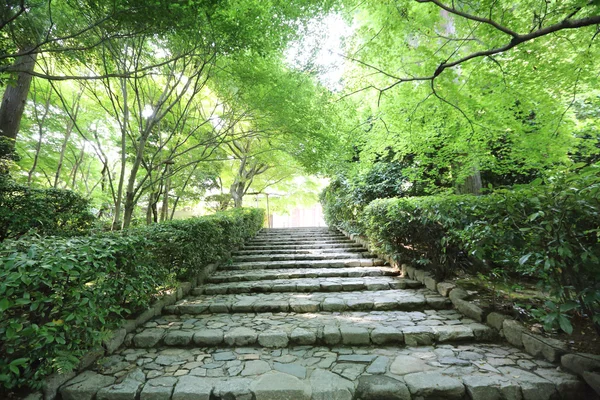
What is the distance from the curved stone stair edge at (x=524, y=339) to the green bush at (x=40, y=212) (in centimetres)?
690

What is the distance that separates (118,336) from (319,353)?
2.38 m

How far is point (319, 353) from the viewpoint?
9.03 ft

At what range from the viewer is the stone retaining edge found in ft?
6.93

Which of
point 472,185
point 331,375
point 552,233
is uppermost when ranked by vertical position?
point 472,185

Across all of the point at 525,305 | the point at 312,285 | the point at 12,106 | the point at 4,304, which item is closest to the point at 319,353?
the point at 312,285

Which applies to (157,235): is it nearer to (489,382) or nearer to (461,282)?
(489,382)

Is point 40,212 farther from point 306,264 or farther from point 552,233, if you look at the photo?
point 552,233

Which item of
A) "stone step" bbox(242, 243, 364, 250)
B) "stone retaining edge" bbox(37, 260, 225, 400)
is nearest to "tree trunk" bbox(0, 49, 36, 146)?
"stone retaining edge" bbox(37, 260, 225, 400)

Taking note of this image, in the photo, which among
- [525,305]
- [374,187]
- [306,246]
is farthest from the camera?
[306,246]

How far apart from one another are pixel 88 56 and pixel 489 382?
746 cm

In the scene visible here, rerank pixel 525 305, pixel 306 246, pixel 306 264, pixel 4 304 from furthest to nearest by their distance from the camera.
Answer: pixel 306 246, pixel 306 264, pixel 525 305, pixel 4 304

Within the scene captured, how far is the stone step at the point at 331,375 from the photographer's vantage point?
2082 millimetres

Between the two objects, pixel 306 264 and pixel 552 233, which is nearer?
pixel 552 233

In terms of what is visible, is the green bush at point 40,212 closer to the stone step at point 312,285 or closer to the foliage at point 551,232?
the stone step at point 312,285
